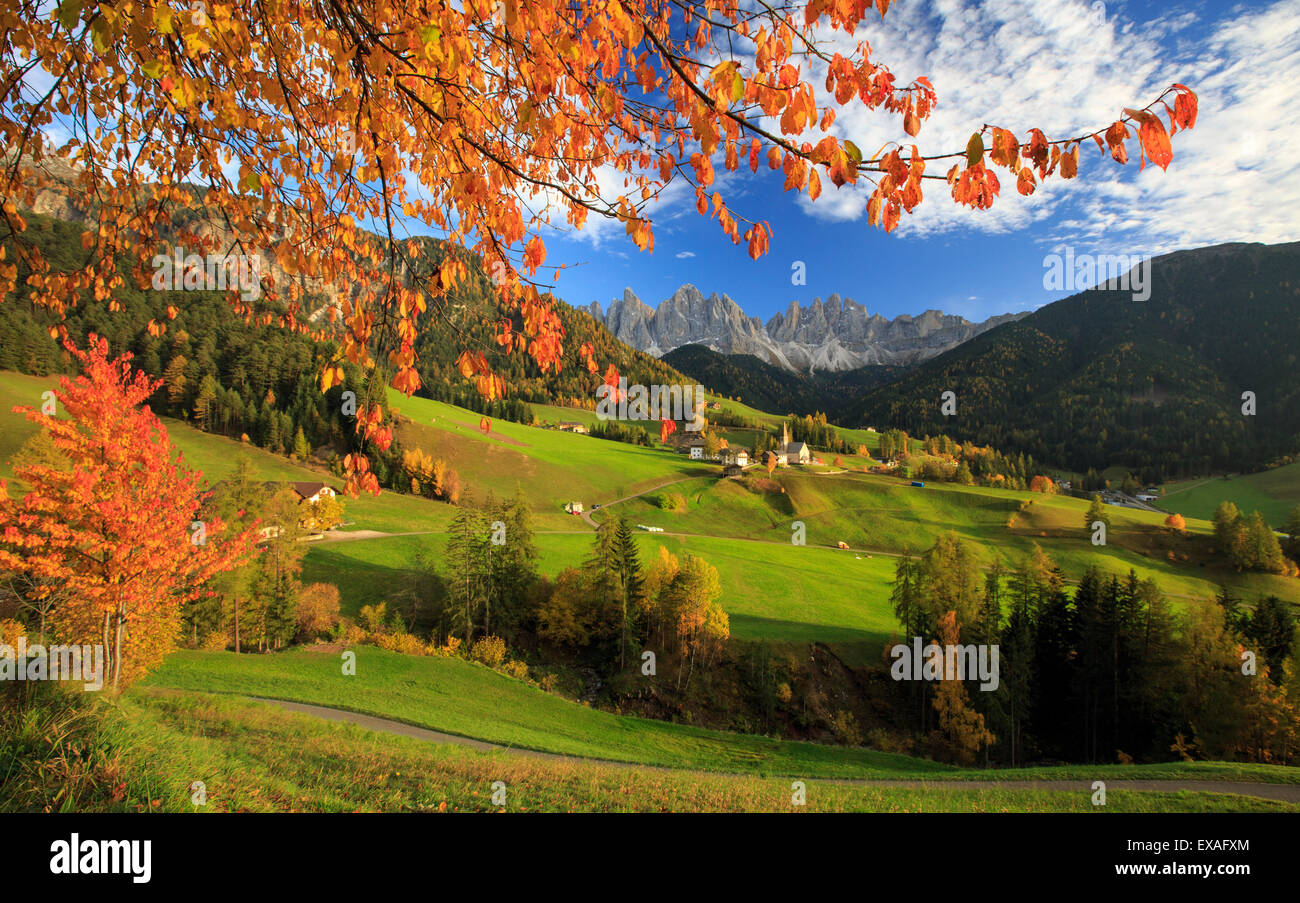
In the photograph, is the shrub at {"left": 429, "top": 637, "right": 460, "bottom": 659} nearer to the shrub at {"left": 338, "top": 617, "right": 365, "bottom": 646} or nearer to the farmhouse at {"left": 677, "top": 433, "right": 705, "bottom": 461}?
the shrub at {"left": 338, "top": 617, "right": 365, "bottom": 646}

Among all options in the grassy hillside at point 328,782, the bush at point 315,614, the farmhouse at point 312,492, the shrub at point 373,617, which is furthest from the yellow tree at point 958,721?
the farmhouse at point 312,492

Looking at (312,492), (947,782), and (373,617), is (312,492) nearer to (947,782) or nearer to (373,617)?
(373,617)

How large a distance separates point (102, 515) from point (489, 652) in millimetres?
22318

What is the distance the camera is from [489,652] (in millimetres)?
30156

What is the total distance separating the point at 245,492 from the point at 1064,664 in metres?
51.4

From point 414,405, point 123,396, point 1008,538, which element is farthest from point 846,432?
point 123,396

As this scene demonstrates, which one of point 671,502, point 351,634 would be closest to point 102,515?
point 351,634

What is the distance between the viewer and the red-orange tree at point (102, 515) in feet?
34.2

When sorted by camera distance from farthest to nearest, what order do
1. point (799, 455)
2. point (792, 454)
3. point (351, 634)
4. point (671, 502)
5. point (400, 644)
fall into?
1. point (792, 454)
2. point (799, 455)
3. point (671, 502)
4. point (351, 634)
5. point (400, 644)

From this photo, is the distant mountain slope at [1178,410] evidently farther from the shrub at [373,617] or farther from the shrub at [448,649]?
the shrub at [373,617]

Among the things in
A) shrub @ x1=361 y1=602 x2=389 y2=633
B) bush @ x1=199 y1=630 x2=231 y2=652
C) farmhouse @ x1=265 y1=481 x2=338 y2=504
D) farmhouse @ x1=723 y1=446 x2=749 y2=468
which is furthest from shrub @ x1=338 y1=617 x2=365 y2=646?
farmhouse @ x1=723 y1=446 x2=749 y2=468

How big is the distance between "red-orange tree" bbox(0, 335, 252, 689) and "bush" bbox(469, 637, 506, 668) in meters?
19.5

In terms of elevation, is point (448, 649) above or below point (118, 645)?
below

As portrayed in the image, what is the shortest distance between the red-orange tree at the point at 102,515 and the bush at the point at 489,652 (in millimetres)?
19528
